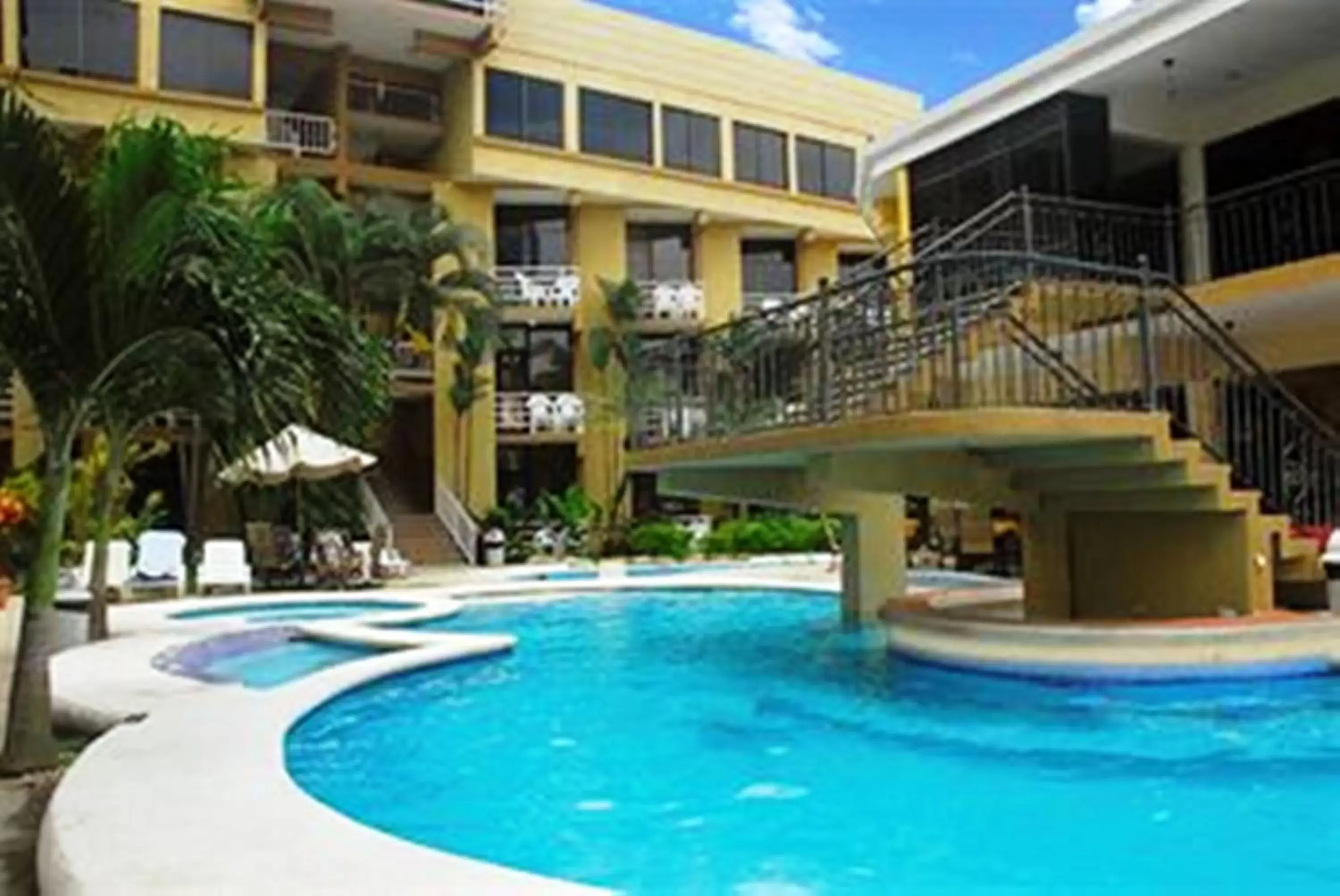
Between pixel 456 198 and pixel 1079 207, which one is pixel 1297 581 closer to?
pixel 1079 207

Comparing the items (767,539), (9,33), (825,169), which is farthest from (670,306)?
(9,33)

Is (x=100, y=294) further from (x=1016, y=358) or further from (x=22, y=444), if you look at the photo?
(x=22, y=444)

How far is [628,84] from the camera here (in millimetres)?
35625

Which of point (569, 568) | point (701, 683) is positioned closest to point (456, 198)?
point (569, 568)

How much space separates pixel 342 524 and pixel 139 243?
20.1 metres

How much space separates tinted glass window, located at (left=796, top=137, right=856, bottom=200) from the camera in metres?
38.9

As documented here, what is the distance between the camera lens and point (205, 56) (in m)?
29.4

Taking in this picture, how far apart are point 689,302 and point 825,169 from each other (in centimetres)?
723

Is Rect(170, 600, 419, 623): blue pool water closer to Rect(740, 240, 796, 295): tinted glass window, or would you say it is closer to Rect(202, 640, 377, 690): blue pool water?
Rect(202, 640, 377, 690): blue pool water

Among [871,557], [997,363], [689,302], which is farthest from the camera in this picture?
[689,302]

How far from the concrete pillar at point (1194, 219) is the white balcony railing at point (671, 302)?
756 inches

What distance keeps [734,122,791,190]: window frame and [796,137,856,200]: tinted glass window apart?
435mm

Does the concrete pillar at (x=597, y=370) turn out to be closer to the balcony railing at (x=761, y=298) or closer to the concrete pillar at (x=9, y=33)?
the balcony railing at (x=761, y=298)

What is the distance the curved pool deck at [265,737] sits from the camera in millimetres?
4398
